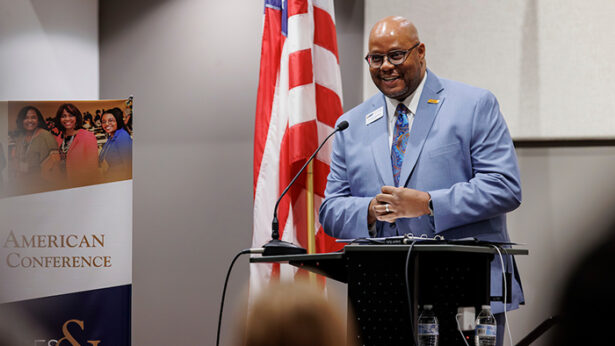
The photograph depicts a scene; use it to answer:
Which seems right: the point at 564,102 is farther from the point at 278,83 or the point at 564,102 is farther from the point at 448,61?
the point at 278,83

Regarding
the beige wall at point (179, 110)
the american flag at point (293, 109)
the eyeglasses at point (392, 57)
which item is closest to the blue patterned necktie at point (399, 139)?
the eyeglasses at point (392, 57)

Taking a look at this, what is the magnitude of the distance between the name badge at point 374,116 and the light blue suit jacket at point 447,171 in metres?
0.02

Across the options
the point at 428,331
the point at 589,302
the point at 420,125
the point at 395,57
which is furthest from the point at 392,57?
the point at 589,302

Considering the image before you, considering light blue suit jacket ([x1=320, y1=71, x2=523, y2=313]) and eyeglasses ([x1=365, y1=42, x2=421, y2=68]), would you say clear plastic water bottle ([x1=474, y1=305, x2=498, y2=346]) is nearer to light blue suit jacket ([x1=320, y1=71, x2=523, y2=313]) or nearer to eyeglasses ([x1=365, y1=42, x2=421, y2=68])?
light blue suit jacket ([x1=320, y1=71, x2=523, y2=313])

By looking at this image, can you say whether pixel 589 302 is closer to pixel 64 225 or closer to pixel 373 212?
pixel 373 212

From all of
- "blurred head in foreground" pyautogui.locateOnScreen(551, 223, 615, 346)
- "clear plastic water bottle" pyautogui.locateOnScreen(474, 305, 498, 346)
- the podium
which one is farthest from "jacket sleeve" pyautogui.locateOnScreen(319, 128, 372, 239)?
"blurred head in foreground" pyautogui.locateOnScreen(551, 223, 615, 346)

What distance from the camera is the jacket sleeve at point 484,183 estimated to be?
2172mm

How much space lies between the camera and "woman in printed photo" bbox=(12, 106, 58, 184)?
3.31 metres

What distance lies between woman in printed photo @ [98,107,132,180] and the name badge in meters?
1.39

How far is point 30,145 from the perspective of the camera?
3.35 metres

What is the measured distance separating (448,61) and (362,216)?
186cm

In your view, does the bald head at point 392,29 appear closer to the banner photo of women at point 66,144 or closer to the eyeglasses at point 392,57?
the eyeglasses at point 392,57

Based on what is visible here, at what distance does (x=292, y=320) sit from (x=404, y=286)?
41.1 inches

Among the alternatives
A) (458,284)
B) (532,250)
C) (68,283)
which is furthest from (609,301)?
(532,250)
